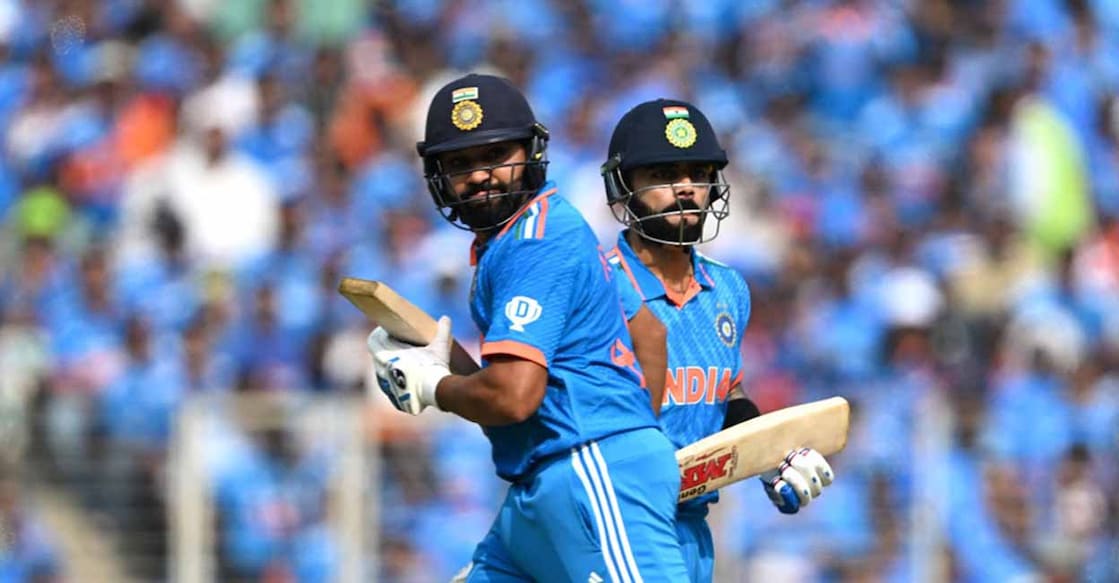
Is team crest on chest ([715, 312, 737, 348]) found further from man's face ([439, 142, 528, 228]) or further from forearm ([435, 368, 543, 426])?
forearm ([435, 368, 543, 426])

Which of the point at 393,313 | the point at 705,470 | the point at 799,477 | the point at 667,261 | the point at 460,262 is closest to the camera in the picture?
the point at 393,313

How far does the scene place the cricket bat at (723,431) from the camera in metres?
6.00

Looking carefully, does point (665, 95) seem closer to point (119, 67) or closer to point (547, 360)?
point (119, 67)

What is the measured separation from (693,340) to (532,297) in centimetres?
113

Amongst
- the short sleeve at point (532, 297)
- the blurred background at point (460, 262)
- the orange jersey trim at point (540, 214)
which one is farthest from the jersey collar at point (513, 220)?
the blurred background at point (460, 262)

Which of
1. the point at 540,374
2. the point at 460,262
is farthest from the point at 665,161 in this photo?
the point at 460,262

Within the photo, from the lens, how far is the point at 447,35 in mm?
14883

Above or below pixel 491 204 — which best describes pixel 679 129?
above

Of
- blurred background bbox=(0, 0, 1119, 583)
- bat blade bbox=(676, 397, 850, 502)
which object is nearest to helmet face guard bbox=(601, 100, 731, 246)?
bat blade bbox=(676, 397, 850, 502)

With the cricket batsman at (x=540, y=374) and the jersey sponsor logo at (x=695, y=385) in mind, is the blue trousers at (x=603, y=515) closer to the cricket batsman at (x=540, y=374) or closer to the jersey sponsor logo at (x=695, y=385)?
the cricket batsman at (x=540, y=374)

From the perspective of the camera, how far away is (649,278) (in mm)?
6727

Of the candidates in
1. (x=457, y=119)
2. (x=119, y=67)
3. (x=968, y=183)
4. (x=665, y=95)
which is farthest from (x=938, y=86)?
(x=457, y=119)

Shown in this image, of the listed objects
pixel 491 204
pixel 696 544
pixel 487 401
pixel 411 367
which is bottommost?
pixel 696 544

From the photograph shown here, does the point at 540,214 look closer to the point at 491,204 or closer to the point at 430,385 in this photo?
the point at 491,204
